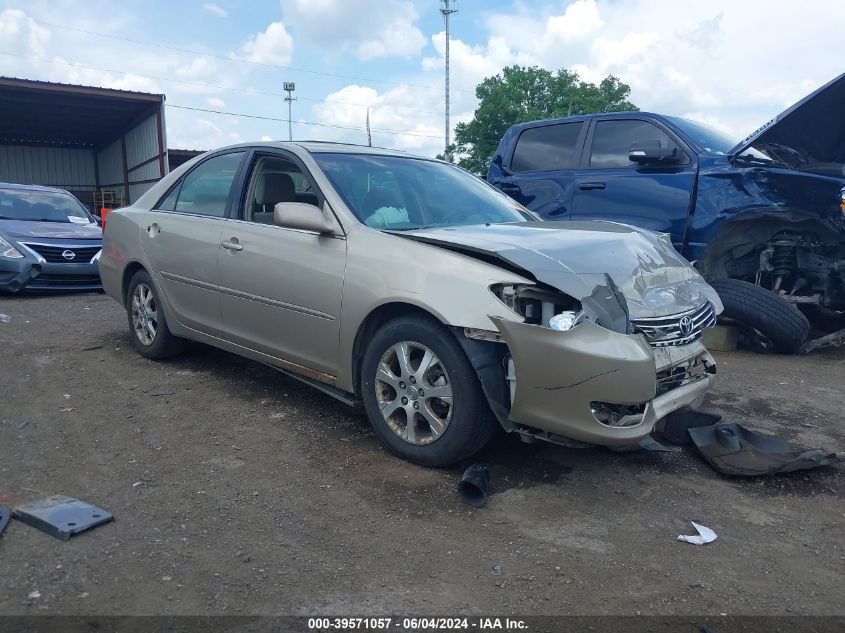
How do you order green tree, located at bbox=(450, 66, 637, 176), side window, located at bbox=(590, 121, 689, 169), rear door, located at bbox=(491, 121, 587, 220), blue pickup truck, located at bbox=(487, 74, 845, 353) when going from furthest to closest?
1. green tree, located at bbox=(450, 66, 637, 176)
2. rear door, located at bbox=(491, 121, 587, 220)
3. side window, located at bbox=(590, 121, 689, 169)
4. blue pickup truck, located at bbox=(487, 74, 845, 353)

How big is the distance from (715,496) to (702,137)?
419cm

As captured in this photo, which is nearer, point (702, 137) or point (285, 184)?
point (285, 184)

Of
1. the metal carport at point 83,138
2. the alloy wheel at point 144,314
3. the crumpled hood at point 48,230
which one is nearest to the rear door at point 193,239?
the alloy wheel at point 144,314

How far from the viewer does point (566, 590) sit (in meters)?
2.41

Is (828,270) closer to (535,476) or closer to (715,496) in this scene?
(715,496)

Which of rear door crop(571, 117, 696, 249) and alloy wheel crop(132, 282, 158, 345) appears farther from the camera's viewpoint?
rear door crop(571, 117, 696, 249)

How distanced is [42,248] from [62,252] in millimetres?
228

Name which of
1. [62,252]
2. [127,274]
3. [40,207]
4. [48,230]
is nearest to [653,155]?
[127,274]

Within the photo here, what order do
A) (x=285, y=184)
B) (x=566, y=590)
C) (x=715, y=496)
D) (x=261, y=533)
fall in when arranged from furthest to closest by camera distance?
(x=285, y=184)
(x=715, y=496)
(x=261, y=533)
(x=566, y=590)

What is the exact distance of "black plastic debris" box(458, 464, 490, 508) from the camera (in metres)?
3.03

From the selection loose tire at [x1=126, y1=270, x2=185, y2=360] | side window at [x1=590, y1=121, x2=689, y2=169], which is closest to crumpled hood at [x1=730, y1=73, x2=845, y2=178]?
side window at [x1=590, y1=121, x2=689, y2=169]

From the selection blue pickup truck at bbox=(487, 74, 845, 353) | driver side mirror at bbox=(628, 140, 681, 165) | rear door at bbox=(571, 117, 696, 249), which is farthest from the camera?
rear door at bbox=(571, 117, 696, 249)

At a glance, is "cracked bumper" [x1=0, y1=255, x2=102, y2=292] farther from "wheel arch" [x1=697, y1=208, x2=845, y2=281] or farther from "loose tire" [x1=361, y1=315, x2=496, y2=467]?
"wheel arch" [x1=697, y1=208, x2=845, y2=281]

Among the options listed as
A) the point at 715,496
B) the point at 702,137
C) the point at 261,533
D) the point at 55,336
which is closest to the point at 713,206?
the point at 702,137
